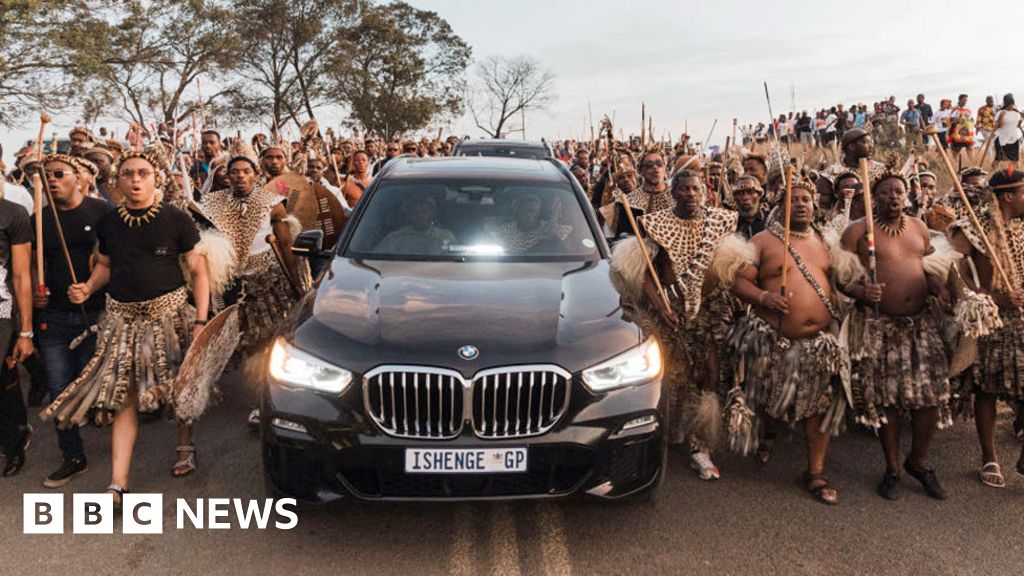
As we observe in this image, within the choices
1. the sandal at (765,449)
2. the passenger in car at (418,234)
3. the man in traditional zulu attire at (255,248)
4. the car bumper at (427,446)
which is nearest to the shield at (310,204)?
the man in traditional zulu attire at (255,248)

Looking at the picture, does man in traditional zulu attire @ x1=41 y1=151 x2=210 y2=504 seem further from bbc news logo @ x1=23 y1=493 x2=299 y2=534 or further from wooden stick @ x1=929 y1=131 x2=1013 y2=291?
wooden stick @ x1=929 y1=131 x2=1013 y2=291

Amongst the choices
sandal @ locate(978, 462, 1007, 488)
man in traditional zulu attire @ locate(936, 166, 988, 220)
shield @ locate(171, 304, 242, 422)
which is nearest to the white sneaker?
sandal @ locate(978, 462, 1007, 488)

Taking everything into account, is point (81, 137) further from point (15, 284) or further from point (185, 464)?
point (185, 464)

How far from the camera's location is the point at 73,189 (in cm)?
457

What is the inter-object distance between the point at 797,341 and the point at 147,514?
3.67m

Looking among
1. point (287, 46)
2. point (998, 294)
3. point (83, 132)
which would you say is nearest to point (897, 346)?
point (998, 294)

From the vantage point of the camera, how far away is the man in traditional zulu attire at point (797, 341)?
14.3ft

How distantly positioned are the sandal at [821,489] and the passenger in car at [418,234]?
2.46 meters

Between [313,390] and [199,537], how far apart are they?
113cm

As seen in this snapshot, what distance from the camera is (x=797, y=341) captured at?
14.5 feet

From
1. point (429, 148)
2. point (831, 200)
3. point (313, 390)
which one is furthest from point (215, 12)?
point (313, 390)

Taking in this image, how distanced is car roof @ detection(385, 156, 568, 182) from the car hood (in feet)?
3.24

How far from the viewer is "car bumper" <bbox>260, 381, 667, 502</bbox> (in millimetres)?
3189

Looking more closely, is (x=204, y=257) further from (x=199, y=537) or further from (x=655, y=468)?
(x=655, y=468)
